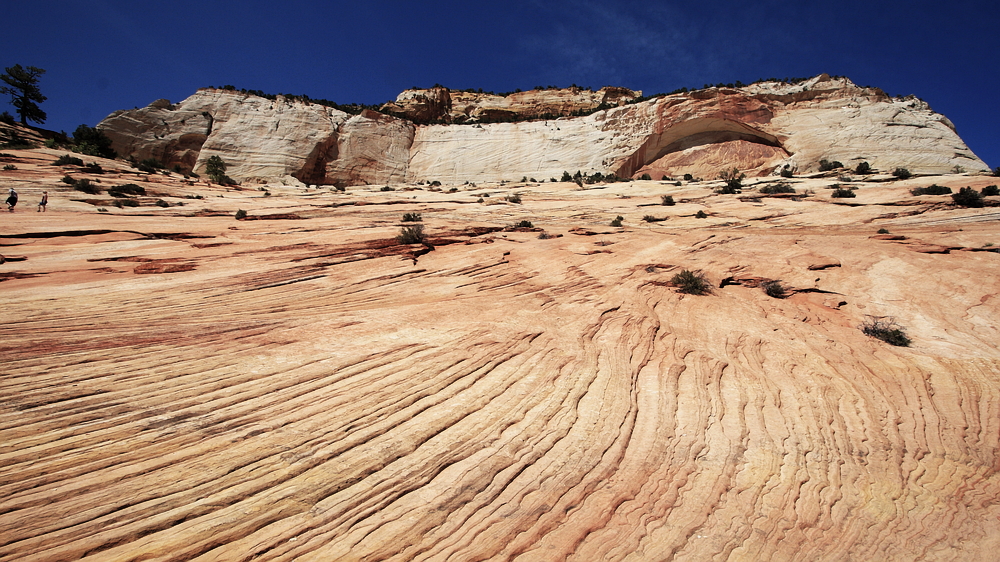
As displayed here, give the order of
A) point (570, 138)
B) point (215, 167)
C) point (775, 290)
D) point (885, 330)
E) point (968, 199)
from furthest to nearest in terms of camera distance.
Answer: point (570, 138) < point (215, 167) < point (968, 199) < point (775, 290) < point (885, 330)

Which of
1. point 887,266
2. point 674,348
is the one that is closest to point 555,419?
point 674,348

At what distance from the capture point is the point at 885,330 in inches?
250

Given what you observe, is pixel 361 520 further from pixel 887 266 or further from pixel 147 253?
pixel 887 266

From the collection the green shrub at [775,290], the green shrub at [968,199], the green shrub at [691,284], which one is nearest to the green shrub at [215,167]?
the green shrub at [691,284]

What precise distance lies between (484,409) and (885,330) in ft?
21.9

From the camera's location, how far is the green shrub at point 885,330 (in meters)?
6.10

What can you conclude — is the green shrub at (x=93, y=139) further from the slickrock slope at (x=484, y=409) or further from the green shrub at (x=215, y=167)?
the slickrock slope at (x=484, y=409)

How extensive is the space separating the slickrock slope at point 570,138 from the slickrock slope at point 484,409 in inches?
1238

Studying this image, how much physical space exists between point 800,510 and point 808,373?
8.52 feet

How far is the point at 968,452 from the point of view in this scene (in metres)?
4.08

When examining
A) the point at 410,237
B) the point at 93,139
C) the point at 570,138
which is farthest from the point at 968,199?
the point at 93,139

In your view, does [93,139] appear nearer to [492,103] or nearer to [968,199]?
[492,103]

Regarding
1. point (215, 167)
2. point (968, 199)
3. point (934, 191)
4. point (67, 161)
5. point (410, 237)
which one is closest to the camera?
point (410, 237)

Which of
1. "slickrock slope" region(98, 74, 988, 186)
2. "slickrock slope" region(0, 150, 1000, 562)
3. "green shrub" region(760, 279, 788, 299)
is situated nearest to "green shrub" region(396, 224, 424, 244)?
"slickrock slope" region(0, 150, 1000, 562)
